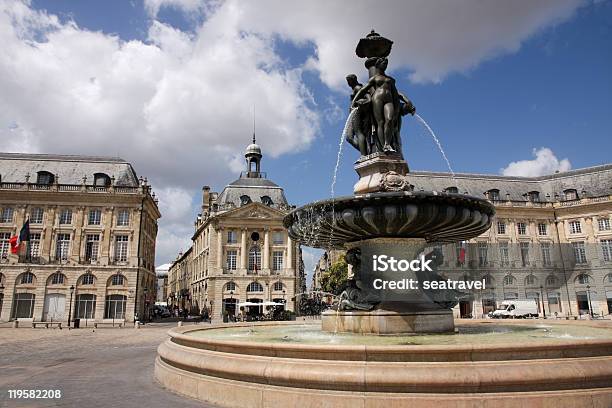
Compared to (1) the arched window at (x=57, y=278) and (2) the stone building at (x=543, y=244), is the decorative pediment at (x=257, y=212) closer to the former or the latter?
(2) the stone building at (x=543, y=244)

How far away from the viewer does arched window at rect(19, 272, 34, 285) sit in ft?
156

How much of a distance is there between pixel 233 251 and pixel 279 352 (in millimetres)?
57226

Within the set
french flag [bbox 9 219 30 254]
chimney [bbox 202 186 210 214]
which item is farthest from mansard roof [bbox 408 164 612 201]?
french flag [bbox 9 219 30 254]

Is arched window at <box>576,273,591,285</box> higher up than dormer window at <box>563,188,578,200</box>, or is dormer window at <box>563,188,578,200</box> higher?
dormer window at <box>563,188,578,200</box>

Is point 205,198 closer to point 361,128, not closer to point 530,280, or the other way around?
point 530,280

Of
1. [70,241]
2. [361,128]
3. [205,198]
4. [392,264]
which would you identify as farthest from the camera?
[205,198]

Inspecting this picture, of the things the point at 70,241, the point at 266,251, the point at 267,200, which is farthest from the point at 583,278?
the point at 70,241

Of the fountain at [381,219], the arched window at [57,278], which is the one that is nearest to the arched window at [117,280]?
the arched window at [57,278]

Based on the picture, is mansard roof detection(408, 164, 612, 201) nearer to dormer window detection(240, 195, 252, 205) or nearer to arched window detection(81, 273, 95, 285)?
dormer window detection(240, 195, 252, 205)

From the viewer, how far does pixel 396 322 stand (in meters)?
8.62

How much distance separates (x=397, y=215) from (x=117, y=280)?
1867 inches

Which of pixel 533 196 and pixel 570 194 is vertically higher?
pixel 533 196

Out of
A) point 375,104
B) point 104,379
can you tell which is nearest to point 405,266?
point 375,104

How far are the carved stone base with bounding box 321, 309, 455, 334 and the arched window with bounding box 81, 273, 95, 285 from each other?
46.6 m
